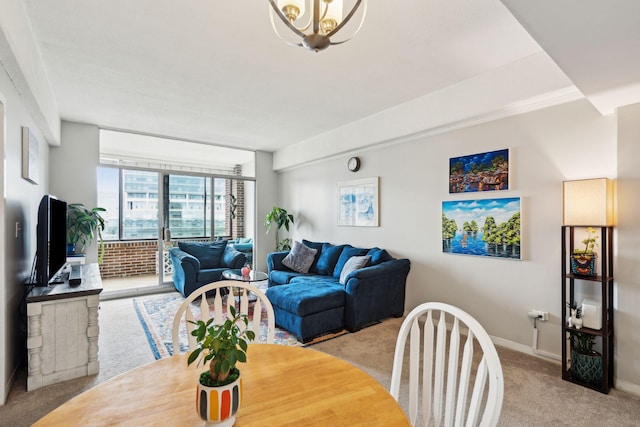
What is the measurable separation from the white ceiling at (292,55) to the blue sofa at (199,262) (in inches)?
83.4

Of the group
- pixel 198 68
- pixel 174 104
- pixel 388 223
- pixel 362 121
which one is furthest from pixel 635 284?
pixel 174 104

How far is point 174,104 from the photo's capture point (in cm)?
386

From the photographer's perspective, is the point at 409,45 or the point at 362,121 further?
the point at 362,121

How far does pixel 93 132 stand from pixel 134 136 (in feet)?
2.80


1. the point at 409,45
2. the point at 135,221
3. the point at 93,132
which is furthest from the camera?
the point at 135,221

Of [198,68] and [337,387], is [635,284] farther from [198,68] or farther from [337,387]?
[198,68]

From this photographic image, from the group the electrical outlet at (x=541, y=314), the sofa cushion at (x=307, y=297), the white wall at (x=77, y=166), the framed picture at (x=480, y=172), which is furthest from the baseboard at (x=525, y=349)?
the white wall at (x=77, y=166)

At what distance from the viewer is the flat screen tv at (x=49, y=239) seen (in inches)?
94.1

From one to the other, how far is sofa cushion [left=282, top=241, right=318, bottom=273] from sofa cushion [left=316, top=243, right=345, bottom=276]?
0.49 feet

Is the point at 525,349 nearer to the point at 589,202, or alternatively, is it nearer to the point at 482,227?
the point at 482,227

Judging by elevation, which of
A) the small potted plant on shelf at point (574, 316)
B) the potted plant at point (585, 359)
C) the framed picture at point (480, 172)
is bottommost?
the potted plant at point (585, 359)

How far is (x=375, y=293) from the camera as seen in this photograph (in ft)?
11.9

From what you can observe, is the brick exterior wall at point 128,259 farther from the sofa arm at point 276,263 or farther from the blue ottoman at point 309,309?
the blue ottoman at point 309,309

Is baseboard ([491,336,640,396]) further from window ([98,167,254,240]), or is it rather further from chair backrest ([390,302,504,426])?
window ([98,167,254,240])
